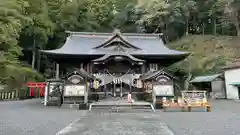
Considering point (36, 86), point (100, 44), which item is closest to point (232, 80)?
point (100, 44)

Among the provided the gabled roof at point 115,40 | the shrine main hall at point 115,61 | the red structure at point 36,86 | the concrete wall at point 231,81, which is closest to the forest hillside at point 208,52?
the concrete wall at point 231,81

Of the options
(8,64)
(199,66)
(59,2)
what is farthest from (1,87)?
(199,66)

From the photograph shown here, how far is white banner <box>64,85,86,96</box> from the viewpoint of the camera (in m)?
13.0

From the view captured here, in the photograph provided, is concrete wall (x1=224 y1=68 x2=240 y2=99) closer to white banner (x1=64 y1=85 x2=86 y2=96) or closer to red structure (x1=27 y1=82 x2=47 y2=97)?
white banner (x1=64 y1=85 x2=86 y2=96)

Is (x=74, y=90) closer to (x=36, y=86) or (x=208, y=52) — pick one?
(x=36, y=86)

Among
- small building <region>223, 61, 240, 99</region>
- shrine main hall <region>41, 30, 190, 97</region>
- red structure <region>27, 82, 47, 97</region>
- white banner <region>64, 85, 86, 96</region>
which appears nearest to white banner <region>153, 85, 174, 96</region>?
shrine main hall <region>41, 30, 190, 97</region>

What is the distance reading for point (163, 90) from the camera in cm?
1302

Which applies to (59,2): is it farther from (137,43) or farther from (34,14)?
(137,43)

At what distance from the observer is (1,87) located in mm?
18641

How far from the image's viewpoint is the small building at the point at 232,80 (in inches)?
757

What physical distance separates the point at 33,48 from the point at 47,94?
1551 centimetres

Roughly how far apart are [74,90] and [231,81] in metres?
14.8

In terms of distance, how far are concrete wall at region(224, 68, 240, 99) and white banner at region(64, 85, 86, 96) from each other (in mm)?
14050

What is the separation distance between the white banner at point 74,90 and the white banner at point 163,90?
434cm
